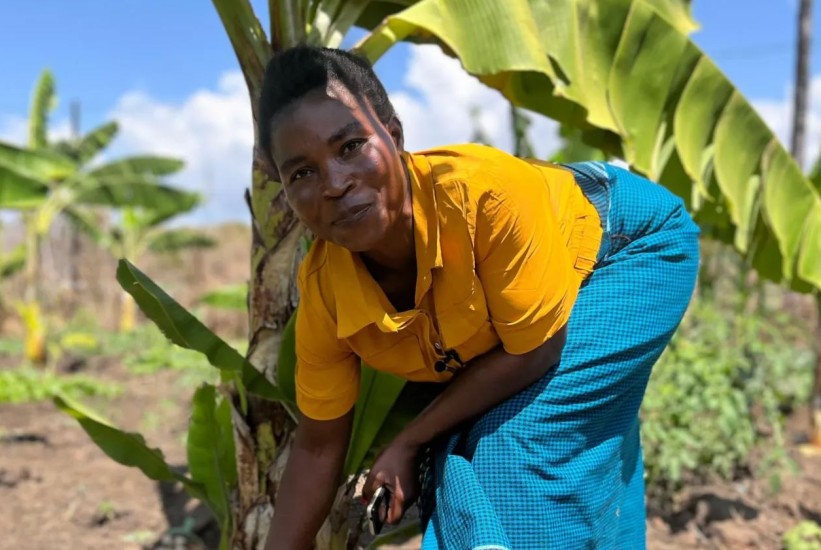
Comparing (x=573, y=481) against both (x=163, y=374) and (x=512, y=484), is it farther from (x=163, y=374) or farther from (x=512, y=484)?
(x=163, y=374)

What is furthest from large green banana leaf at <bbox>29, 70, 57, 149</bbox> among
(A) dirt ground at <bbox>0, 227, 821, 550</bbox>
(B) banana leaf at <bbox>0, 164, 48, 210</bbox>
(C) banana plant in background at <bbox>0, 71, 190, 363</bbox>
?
(A) dirt ground at <bbox>0, 227, 821, 550</bbox>

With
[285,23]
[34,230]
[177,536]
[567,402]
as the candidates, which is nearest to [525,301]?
[567,402]

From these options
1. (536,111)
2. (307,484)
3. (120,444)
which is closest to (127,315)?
(536,111)

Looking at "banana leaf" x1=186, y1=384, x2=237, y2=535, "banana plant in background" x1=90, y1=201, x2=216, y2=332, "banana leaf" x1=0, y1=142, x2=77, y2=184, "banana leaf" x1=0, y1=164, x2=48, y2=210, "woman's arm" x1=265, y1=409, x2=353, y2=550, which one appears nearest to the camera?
"woman's arm" x1=265, y1=409, x2=353, y2=550

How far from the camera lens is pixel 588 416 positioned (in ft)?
5.24

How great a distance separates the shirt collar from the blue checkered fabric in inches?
11.9

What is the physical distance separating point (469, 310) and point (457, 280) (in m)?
0.07

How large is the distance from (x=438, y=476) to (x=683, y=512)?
252cm

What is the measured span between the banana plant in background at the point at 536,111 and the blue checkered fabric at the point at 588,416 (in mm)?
515

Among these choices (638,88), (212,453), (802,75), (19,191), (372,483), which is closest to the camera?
(372,483)

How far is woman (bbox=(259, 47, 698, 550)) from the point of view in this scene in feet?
4.71

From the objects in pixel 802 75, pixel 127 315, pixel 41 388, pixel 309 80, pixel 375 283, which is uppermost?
pixel 309 80

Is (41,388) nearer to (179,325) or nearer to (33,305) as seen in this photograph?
(33,305)

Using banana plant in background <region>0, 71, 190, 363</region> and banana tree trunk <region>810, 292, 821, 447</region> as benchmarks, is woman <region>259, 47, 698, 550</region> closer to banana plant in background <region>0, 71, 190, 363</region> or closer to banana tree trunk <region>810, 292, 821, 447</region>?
banana tree trunk <region>810, 292, 821, 447</region>
